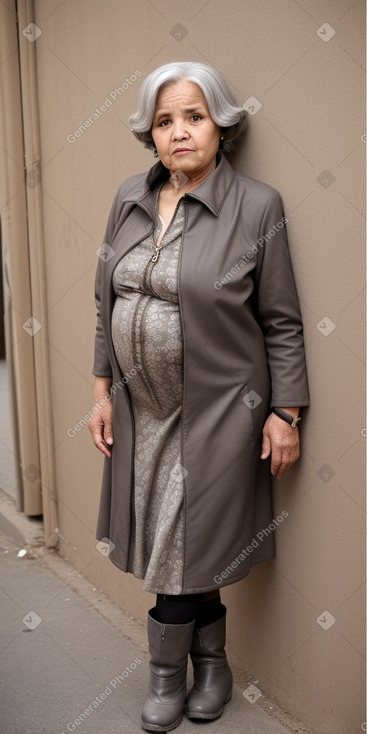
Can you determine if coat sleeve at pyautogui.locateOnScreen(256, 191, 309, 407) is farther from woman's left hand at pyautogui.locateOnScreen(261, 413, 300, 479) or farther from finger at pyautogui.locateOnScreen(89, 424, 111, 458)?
finger at pyautogui.locateOnScreen(89, 424, 111, 458)

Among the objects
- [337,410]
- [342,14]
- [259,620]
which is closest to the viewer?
[342,14]

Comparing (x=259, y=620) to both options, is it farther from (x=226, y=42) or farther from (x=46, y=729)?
(x=226, y=42)

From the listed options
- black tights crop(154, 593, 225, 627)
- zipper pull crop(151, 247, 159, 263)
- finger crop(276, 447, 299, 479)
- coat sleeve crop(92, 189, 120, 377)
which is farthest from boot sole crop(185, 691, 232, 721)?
zipper pull crop(151, 247, 159, 263)

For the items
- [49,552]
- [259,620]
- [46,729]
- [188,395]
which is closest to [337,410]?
[188,395]

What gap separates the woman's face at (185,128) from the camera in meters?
2.61

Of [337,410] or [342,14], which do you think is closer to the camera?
[342,14]

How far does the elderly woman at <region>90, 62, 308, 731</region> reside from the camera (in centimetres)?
261

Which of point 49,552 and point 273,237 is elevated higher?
point 273,237

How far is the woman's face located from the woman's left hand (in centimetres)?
72

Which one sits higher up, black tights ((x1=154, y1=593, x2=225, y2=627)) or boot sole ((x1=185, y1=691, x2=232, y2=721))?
black tights ((x1=154, y1=593, x2=225, y2=627))

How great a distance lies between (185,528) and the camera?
107 inches

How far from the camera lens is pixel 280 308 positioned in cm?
262

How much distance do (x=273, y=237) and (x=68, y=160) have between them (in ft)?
5.03

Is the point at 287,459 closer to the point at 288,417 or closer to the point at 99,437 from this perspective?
the point at 288,417
